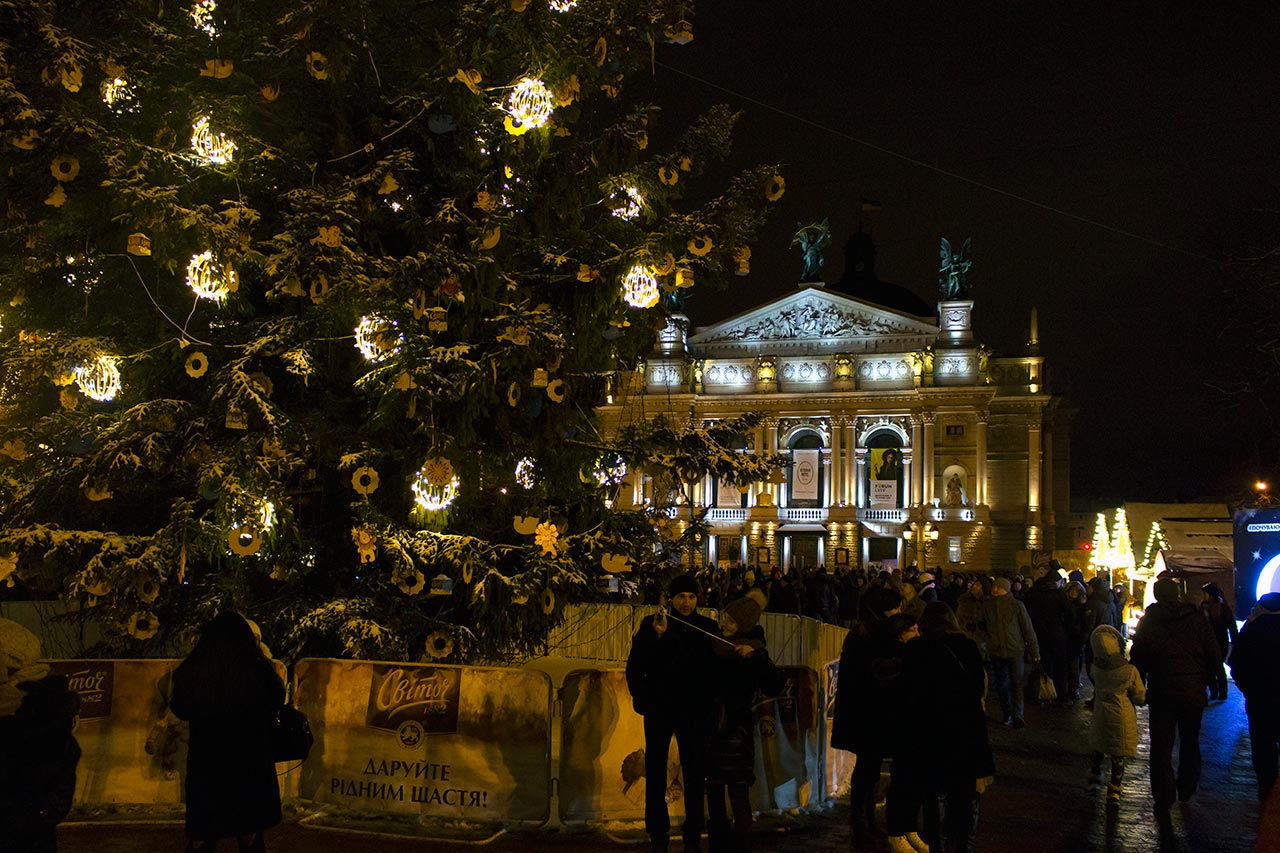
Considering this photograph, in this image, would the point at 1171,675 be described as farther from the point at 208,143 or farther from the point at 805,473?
the point at 805,473

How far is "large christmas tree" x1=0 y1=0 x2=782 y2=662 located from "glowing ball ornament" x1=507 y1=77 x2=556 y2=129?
0.03 m

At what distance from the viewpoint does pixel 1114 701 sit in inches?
316

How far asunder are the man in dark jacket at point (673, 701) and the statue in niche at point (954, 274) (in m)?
56.0

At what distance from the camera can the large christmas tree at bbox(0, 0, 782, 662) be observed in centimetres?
792

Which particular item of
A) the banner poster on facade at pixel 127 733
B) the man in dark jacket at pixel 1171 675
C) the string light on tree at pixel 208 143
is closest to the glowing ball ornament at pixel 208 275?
the string light on tree at pixel 208 143

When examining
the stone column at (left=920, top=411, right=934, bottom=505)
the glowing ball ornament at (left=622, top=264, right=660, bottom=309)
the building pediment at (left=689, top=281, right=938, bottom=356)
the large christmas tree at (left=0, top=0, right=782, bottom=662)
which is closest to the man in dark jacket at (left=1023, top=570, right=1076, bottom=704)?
the large christmas tree at (left=0, top=0, right=782, bottom=662)

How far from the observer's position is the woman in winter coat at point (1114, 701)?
7.90 m

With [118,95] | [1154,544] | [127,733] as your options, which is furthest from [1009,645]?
[1154,544]

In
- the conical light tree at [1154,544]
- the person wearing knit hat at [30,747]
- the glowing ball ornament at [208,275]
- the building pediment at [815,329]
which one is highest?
the building pediment at [815,329]

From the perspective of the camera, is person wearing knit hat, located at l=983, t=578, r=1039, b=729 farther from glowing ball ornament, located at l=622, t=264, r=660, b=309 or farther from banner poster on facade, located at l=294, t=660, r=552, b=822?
banner poster on facade, located at l=294, t=660, r=552, b=822

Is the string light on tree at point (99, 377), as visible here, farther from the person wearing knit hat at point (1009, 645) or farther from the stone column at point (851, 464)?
the stone column at point (851, 464)

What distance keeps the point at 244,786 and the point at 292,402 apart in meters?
4.77

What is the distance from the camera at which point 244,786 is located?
498 cm

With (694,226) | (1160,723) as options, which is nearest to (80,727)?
(694,226)
